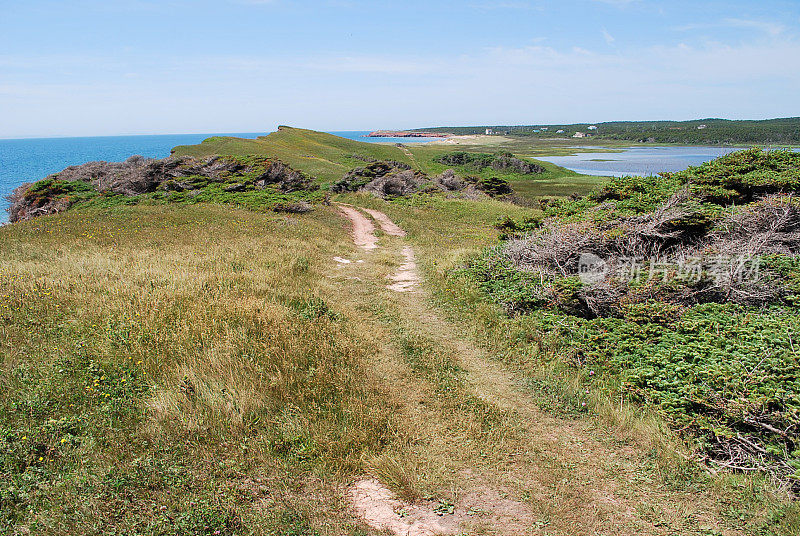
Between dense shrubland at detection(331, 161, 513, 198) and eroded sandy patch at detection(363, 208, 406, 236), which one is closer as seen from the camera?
eroded sandy patch at detection(363, 208, 406, 236)

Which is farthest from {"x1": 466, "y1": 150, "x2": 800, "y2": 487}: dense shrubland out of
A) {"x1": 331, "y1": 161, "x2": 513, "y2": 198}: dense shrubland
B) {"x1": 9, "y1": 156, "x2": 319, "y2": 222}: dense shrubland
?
{"x1": 331, "y1": 161, "x2": 513, "y2": 198}: dense shrubland

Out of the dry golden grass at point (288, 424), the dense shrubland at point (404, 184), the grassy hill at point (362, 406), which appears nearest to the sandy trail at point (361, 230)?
the grassy hill at point (362, 406)

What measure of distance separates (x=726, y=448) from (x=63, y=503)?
20.0ft

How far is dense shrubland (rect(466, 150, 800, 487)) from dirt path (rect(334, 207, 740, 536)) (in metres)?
0.86

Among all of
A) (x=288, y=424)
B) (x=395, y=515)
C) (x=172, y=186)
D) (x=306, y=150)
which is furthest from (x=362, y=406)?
(x=306, y=150)

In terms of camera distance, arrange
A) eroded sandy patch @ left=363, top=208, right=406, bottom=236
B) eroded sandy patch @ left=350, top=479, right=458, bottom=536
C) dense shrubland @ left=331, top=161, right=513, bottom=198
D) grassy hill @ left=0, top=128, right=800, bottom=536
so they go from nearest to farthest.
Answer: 1. eroded sandy patch @ left=350, top=479, right=458, bottom=536
2. grassy hill @ left=0, top=128, right=800, bottom=536
3. eroded sandy patch @ left=363, top=208, right=406, bottom=236
4. dense shrubland @ left=331, top=161, right=513, bottom=198

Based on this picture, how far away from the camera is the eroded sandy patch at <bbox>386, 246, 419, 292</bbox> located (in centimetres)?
1114

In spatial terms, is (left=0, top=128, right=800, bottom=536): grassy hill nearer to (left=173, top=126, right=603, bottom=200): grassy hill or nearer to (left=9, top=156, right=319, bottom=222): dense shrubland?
(left=9, top=156, right=319, bottom=222): dense shrubland

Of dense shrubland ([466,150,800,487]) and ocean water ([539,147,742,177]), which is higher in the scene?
ocean water ([539,147,742,177])

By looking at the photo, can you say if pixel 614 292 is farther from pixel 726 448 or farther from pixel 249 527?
pixel 249 527

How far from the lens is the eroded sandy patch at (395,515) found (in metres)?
3.54

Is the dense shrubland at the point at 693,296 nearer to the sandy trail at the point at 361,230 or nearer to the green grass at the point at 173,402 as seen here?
the green grass at the point at 173,402

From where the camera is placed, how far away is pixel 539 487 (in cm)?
409

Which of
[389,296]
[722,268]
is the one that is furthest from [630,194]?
[389,296]
